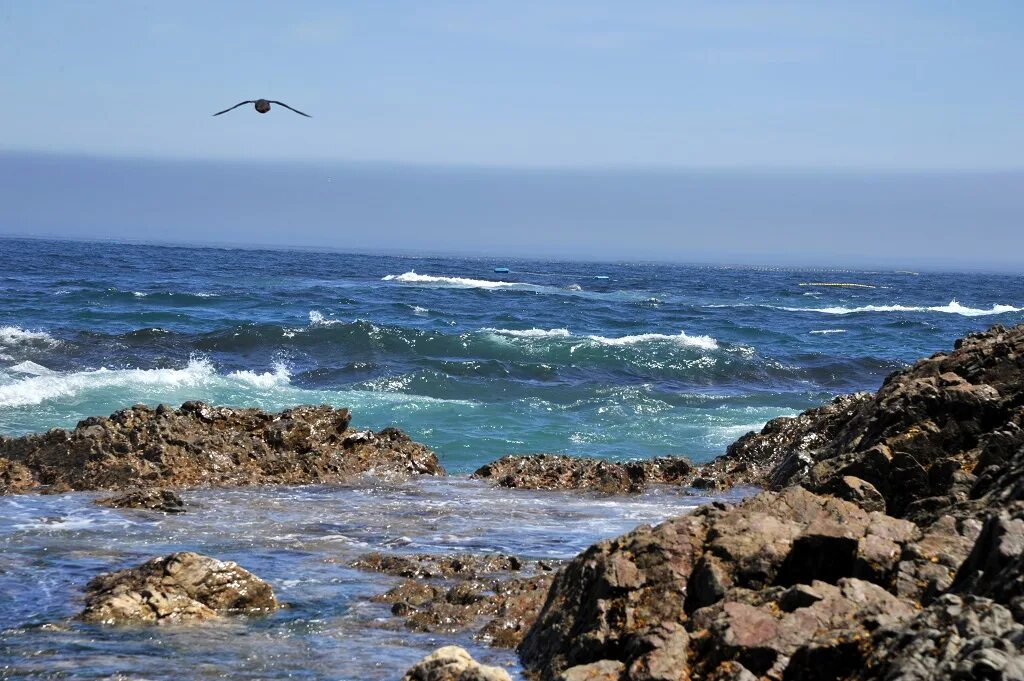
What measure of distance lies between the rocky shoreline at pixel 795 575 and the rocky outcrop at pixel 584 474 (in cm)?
242

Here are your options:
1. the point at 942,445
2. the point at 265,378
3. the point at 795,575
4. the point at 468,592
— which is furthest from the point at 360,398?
the point at 795,575

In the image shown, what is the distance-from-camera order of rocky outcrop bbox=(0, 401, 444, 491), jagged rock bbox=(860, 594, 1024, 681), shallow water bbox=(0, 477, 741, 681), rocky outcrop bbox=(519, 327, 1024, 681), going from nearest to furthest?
jagged rock bbox=(860, 594, 1024, 681), rocky outcrop bbox=(519, 327, 1024, 681), shallow water bbox=(0, 477, 741, 681), rocky outcrop bbox=(0, 401, 444, 491)

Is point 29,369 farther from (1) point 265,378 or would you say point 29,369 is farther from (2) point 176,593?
(2) point 176,593

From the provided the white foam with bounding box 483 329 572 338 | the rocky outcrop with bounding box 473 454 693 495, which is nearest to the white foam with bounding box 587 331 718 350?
the white foam with bounding box 483 329 572 338

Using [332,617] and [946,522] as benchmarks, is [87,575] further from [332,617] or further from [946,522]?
[946,522]

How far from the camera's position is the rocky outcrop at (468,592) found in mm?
6648

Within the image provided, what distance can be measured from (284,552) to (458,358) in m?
17.2

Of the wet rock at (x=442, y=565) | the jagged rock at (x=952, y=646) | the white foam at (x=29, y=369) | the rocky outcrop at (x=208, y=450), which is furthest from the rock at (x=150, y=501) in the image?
the white foam at (x=29, y=369)

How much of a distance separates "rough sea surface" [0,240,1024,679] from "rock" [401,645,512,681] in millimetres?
932

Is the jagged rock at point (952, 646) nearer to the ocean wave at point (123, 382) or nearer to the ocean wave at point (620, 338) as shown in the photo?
the ocean wave at point (123, 382)

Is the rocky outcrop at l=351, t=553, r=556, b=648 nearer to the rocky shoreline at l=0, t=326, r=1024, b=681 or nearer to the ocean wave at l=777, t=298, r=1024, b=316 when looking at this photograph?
the rocky shoreline at l=0, t=326, r=1024, b=681

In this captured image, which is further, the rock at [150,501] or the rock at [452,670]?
the rock at [150,501]

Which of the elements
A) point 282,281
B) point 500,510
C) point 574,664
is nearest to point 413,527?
point 500,510

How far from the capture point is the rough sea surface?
657 cm
